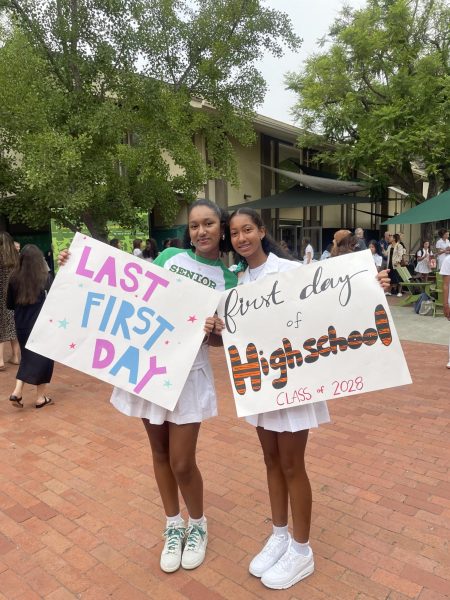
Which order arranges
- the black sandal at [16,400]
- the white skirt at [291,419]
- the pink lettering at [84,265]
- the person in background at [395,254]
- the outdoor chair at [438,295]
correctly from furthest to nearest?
the person in background at [395,254] → the outdoor chair at [438,295] → the black sandal at [16,400] → the pink lettering at [84,265] → the white skirt at [291,419]

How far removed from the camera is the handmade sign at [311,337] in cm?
209

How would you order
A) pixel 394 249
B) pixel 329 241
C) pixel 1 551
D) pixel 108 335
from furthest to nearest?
pixel 329 241
pixel 394 249
pixel 1 551
pixel 108 335

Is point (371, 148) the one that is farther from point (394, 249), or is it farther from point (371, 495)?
point (371, 495)

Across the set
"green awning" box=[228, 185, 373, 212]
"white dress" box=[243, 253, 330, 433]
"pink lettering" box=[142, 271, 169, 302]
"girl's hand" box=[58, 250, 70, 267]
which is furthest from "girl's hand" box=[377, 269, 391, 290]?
"green awning" box=[228, 185, 373, 212]

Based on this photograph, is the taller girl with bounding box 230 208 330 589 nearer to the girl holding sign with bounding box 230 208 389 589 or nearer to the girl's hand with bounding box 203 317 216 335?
the girl holding sign with bounding box 230 208 389 589

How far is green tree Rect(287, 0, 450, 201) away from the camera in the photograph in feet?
42.7

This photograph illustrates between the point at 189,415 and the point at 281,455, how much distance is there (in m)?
0.47

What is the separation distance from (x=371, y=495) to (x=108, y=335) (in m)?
2.02

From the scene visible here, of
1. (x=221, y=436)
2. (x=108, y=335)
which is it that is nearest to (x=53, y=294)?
(x=108, y=335)

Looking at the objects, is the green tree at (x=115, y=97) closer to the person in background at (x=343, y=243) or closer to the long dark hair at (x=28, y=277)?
the long dark hair at (x=28, y=277)

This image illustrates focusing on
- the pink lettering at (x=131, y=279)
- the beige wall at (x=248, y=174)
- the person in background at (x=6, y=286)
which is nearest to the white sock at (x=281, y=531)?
the pink lettering at (x=131, y=279)

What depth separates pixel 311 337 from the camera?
7.08ft

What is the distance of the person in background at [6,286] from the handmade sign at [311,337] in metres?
4.61

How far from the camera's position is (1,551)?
98.5 inches
